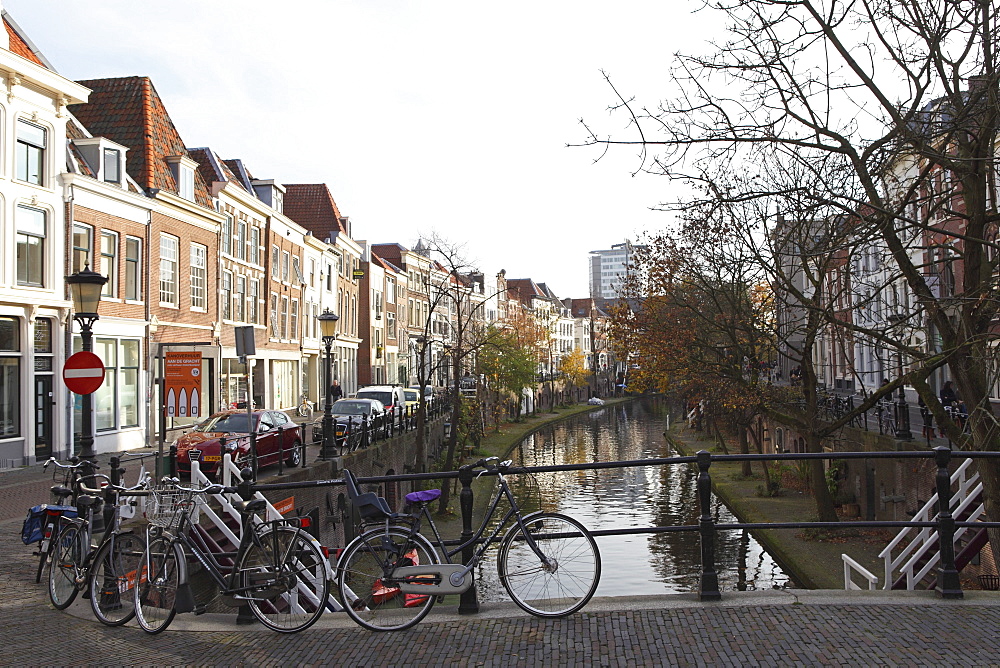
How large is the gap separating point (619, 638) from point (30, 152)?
22118 millimetres

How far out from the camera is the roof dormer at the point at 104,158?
82.8ft

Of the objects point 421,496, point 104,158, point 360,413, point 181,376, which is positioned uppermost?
point 104,158

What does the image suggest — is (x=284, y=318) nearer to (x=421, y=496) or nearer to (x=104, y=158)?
(x=104, y=158)

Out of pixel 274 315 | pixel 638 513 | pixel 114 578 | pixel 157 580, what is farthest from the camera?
pixel 274 315

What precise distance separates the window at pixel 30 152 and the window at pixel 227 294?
1367 cm

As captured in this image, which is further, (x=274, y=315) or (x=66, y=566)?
(x=274, y=315)

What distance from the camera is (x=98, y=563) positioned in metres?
6.47

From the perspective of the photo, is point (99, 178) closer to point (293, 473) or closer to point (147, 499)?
point (293, 473)

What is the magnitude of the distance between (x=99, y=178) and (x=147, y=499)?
2104 centimetres

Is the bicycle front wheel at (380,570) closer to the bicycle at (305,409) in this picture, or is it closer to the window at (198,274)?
the window at (198,274)

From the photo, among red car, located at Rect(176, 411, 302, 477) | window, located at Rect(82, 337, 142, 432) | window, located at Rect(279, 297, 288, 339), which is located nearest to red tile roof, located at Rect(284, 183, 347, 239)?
window, located at Rect(279, 297, 288, 339)

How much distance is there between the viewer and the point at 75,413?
23.5 m

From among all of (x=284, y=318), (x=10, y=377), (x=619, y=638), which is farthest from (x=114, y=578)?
(x=284, y=318)

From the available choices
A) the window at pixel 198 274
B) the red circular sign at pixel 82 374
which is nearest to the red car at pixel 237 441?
the red circular sign at pixel 82 374
